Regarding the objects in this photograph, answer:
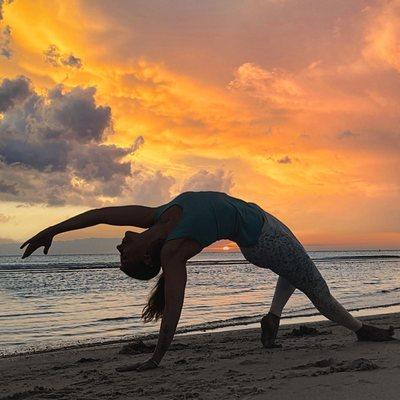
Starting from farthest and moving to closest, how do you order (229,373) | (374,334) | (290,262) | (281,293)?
(281,293) → (374,334) → (290,262) → (229,373)

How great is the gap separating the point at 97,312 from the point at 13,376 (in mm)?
8130

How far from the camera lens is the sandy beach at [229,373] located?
3.32 m

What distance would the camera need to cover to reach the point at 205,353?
5625 millimetres

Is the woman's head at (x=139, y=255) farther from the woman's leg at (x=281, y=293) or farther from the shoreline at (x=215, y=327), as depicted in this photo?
the shoreline at (x=215, y=327)

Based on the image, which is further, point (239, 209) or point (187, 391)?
point (239, 209)

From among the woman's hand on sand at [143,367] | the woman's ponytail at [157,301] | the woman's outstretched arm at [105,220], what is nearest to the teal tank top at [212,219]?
the woman's outstretched arm at [105,220]

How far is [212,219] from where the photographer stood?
171 inches

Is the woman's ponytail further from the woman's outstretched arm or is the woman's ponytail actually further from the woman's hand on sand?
the woman's outstretched arm

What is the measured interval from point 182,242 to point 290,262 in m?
1.14

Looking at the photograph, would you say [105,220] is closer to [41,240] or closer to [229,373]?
[41,240]

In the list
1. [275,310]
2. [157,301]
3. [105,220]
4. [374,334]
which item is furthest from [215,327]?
[105,220]

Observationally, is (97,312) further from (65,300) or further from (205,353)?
(205,353)

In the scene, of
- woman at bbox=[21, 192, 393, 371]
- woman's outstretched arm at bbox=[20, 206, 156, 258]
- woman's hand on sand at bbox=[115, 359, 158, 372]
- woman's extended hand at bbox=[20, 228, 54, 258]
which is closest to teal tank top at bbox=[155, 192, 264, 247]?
woman at bbox=[21, 192, 393, 371]

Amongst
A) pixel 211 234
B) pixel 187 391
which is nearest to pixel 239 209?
pixel 211 234
